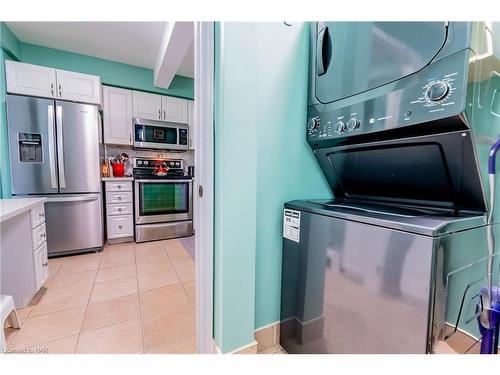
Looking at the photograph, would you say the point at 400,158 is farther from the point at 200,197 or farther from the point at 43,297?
the point at 43,297

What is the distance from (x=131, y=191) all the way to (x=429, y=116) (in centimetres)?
319

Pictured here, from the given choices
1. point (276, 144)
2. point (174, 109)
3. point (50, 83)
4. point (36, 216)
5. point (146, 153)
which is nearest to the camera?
point (276, 144)

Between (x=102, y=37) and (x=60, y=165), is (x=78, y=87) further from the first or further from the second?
(x=60, y=165)

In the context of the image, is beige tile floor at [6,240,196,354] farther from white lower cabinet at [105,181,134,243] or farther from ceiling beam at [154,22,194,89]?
ceiling beam at [154,22,194,89]

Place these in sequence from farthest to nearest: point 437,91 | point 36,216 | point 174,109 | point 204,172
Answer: point 174,109 → point 36,216 → point 204,172 → point 437,91

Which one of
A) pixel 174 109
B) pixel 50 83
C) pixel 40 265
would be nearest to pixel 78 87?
pixel 50 83

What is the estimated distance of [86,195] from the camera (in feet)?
8.54

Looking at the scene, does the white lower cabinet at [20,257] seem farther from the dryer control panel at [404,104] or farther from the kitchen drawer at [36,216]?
the dryer control panel at [404,104]

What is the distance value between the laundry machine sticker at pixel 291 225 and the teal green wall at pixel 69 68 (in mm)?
3058

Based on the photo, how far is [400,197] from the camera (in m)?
1.04

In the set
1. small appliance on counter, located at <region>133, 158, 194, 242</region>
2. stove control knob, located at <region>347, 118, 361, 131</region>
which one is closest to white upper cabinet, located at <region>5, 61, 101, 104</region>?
Answer: small appliance on counter, located at <region>133, 158, 194, 242</region>

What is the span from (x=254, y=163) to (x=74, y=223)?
264cm

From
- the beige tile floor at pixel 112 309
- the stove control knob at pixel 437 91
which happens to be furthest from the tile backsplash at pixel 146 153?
the stove control knob at pixel 437 91

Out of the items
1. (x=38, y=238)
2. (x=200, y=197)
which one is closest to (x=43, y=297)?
(x=38, y=238)
